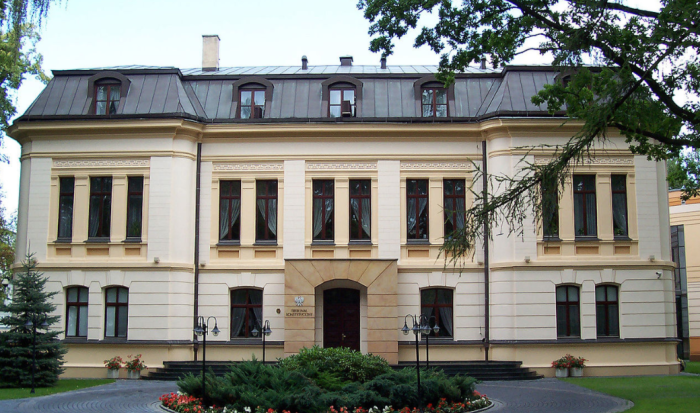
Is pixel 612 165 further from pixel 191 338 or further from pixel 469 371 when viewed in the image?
pixel 191 338

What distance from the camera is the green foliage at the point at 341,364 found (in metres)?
17.6

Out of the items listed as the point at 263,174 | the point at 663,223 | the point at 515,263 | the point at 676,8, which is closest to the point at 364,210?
the point at 263,174

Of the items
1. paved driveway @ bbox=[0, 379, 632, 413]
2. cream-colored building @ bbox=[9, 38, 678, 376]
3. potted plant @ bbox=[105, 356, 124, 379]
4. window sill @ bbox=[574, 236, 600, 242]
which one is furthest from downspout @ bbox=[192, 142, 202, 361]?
window sill @ bbox=[574, 236, 600, 242]

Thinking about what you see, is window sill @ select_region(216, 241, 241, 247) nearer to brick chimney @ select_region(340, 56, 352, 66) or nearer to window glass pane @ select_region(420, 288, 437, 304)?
window glass pane @ select_region(420, 288, 437, 304)

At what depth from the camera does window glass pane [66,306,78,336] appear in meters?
25.8

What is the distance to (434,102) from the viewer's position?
2728 centimetres

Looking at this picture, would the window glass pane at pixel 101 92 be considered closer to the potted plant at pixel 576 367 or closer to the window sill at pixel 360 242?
the window sill at pixel 360 242

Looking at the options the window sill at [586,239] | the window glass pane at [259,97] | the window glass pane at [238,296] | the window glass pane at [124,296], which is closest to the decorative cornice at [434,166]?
the window sill at [586,239]

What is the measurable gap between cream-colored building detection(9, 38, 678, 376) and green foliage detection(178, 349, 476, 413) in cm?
854

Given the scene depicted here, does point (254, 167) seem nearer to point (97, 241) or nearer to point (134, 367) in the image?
point (97, 241)

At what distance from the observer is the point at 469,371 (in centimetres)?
2408

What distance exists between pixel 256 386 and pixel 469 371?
1047 centimetres

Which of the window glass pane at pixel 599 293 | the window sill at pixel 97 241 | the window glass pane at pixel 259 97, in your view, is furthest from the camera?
the window glass pane at pixel 259 97

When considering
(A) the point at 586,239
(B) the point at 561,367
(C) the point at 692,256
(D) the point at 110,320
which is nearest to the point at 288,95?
(D) the point at 110,320
